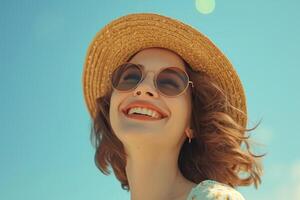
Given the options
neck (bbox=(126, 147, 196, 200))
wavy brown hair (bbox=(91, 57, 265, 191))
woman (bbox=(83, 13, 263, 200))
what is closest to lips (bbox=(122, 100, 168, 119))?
woman (bbox=(83, 13, 263, 200))

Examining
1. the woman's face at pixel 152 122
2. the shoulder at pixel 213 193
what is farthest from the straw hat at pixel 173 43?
the shoulder at pixel 213 193

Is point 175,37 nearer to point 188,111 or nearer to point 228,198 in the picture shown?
point 188,111

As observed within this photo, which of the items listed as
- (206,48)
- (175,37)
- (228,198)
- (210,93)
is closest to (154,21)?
(175,37)

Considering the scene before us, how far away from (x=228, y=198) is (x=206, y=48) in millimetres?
1790

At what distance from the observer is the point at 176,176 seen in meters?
4.15

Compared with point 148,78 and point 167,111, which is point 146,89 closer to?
point 148,78

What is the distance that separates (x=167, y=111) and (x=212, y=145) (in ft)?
1.83

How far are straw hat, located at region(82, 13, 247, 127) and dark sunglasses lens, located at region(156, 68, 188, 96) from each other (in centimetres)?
36

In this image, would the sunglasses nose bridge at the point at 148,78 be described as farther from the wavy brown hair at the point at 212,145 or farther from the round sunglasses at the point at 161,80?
the wavy brown hair at the point at 212,145

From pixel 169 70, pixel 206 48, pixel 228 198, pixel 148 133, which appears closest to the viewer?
pixel 228 198

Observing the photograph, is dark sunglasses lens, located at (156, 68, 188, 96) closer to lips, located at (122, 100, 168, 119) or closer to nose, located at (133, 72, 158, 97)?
nose, located at (133, 72, 158, 97)

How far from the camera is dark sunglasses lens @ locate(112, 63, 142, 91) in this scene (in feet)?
13.8

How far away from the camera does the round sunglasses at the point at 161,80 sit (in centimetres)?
413

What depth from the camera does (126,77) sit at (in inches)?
170
